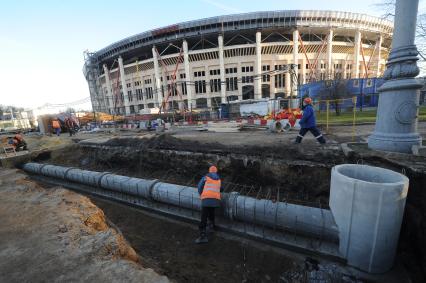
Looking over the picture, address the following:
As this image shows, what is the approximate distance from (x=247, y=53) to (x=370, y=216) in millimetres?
44468

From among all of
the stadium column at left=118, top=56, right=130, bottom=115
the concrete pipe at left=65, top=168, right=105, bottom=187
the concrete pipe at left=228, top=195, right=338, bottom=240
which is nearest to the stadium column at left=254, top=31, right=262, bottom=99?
the stadium column at left=118, top=56, right=130, bottom=115

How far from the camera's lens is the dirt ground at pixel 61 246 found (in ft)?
9.07

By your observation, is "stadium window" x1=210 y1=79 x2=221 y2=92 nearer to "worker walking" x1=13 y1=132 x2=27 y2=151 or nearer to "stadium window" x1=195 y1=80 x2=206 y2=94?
"stadium window" x1=195 y1=80 x2=206 y2=94

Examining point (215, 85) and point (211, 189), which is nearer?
point (211, 189)

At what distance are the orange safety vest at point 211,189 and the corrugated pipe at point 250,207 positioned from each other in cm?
44

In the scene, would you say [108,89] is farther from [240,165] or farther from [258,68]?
[240,165]

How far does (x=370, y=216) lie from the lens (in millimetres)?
3402

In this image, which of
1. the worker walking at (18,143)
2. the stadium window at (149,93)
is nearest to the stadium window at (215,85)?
the stadium window at (149,93)

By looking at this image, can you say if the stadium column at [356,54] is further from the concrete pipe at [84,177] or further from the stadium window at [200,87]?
the concrete pipe at [84,177]

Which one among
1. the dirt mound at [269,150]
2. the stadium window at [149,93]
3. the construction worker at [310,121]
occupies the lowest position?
the dirt mound at [269,150]

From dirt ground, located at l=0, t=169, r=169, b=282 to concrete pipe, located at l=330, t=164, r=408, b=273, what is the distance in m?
3.24

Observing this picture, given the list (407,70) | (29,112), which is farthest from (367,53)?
(29,112)

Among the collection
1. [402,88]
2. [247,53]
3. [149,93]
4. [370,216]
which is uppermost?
[247,53]

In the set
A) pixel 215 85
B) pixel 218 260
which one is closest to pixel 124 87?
pixel 215 85
